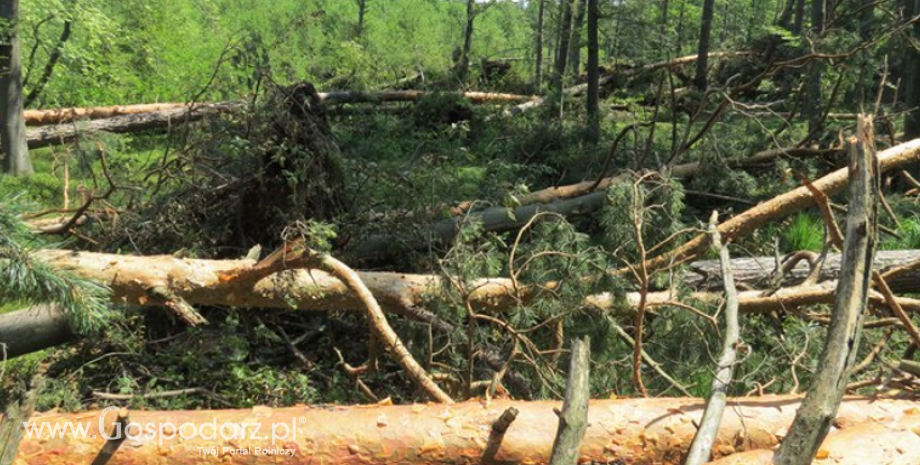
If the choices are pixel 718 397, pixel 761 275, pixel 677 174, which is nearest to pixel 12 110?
pixel 677 174

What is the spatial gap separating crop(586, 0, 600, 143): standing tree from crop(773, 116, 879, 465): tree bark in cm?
611

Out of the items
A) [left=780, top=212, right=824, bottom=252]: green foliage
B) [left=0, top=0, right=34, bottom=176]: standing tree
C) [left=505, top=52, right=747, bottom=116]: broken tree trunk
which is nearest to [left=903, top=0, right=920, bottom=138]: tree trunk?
[left=780, top=212, right=824, bottom=252]: green foliage

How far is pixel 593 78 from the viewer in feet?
32.3

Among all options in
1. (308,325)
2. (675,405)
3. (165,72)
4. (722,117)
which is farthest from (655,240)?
(165,72)

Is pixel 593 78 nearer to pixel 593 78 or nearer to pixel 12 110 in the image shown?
pixel 593 78

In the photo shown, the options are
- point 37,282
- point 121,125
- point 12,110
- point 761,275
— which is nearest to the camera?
point 37,282

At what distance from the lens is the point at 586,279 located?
3.91 m

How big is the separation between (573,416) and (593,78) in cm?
793

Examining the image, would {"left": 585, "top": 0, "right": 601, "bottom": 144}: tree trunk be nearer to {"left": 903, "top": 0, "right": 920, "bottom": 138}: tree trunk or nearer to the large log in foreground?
{"left": 903, "top": 0, "right": 920, "bottom": 138}: tree trunk

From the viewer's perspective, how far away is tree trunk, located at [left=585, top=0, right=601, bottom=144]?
8781 mm

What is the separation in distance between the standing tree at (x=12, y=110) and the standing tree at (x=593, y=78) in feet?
21.7

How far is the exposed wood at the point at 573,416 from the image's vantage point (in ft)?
7.87

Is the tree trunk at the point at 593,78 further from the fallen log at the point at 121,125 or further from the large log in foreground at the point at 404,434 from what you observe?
the large log in foreground at the point at 404,434

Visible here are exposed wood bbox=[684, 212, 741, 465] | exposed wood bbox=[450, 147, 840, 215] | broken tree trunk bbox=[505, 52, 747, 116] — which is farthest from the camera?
broken tree trunk bbox=[505, 52, 747, 116]
